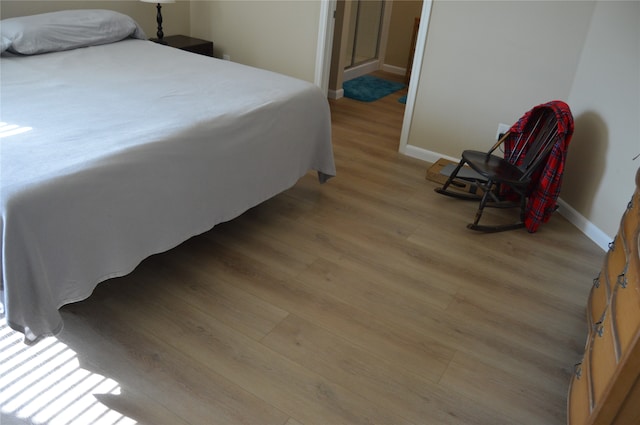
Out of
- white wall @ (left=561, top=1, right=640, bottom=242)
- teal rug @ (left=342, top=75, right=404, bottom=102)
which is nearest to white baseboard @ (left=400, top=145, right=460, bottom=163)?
white wall @ (left=561, top=1, right=640, bottom=242)

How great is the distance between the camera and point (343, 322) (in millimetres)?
2152

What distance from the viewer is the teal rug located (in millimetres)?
5238

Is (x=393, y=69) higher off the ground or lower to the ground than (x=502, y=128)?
lower

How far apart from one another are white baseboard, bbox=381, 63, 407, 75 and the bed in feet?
11.7

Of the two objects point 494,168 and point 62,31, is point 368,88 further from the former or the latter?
point 62,31

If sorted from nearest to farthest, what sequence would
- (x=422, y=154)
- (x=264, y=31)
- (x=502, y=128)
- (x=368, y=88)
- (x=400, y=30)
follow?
(x=502, y=128) → (x=422, y=154) → (x=264, y=31) → (x=368, y=88) → (x=400, y=30)

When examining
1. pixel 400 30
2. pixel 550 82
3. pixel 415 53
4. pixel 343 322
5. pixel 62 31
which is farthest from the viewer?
pixel 400 30

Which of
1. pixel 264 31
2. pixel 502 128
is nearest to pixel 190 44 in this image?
pixel 264 31

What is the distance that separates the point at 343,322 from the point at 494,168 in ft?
4.70

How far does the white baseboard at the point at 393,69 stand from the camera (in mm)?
6234

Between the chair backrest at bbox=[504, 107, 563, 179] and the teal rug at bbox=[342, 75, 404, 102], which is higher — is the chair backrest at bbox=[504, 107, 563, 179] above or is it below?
above

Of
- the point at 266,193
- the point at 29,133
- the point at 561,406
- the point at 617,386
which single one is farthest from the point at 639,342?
the point at 29,133

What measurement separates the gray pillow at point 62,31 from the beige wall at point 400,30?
3.51m

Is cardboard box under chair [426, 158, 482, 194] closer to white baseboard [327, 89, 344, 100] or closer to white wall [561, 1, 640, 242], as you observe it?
white wall [561, 1, 640, 242]
